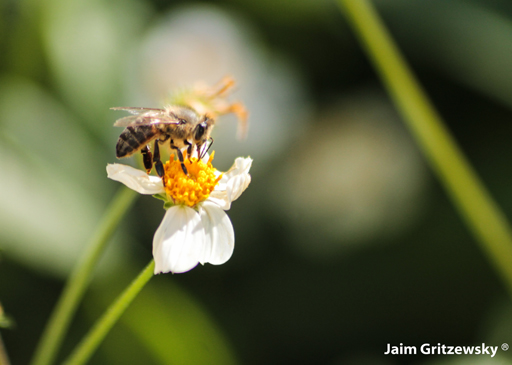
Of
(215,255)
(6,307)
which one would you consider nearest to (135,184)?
(215,255)

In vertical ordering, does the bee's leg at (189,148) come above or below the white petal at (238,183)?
above

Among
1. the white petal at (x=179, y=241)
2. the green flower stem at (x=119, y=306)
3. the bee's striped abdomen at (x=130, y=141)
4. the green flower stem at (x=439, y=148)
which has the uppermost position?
the green flower stem at (x=439, y=148)

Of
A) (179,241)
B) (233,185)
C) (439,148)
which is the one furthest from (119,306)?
(439,148)

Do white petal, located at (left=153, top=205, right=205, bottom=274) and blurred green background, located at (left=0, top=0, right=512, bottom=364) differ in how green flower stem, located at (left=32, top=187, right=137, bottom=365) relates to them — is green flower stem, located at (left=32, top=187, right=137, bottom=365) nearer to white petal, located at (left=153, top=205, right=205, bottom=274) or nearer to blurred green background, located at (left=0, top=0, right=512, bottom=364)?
white petal, located at (left=153, top=205, right=205, bottom=274)

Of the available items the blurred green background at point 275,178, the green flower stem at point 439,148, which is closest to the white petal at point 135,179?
the blurred green background at point 275,178

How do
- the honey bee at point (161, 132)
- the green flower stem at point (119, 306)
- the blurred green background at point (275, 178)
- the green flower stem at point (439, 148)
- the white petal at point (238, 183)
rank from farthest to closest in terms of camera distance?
1. the blurred green background at point (275, 178)
2. the green flower stem at point (439, 148)
3. the honey bee at point (161, 132)
4. the white petal at point (238, 183)
5. the green flower stem at point (119, 306)

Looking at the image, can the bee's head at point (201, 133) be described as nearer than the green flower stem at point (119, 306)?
No

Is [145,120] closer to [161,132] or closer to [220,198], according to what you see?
[161,132]

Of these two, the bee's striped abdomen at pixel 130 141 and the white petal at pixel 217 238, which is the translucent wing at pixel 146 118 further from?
the white petal at pixel 217 238
